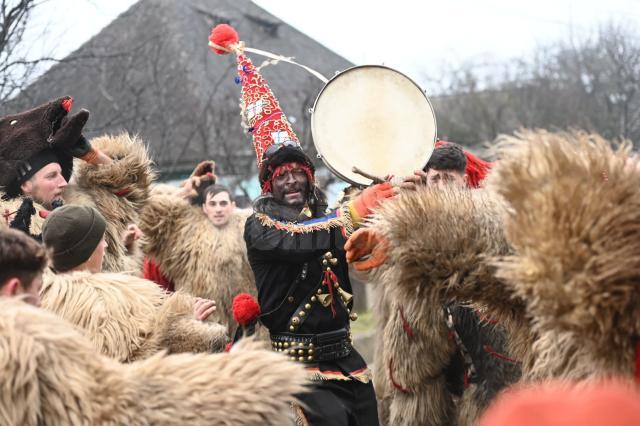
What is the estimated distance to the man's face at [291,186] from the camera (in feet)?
14.6

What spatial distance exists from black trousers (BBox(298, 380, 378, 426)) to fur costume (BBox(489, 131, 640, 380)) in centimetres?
225

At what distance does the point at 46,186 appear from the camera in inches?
167

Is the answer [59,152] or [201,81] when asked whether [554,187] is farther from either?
[201,81]

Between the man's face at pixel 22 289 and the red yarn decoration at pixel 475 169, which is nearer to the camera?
the man's face at pixel 22 289

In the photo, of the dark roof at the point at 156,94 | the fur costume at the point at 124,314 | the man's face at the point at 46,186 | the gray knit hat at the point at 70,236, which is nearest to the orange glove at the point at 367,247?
the fur costume at the point at 124,314

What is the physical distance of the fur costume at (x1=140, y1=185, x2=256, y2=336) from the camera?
6637 millimetres

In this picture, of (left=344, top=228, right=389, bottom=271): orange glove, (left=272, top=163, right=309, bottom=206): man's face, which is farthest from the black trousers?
(left=344, top=228, right=389, bottom=271): orange glove

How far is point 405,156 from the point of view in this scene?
3828 millimetres

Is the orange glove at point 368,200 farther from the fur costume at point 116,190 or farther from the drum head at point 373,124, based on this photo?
the fur costume at point 116,190

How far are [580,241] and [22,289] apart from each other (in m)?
1.54

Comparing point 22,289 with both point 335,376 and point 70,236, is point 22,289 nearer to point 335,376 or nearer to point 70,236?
point 70,236

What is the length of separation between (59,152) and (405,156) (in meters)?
1.75

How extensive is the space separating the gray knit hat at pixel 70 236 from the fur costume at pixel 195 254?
3.15m

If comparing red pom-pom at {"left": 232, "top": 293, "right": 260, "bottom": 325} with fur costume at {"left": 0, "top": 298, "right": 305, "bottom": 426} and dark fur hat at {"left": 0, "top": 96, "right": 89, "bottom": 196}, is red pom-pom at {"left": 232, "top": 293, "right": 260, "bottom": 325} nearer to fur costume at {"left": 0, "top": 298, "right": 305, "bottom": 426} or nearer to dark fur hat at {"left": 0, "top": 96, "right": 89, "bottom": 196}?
dark fur hat at {"left": 0, "top": 96, "right": 89, "bottom": 196}
